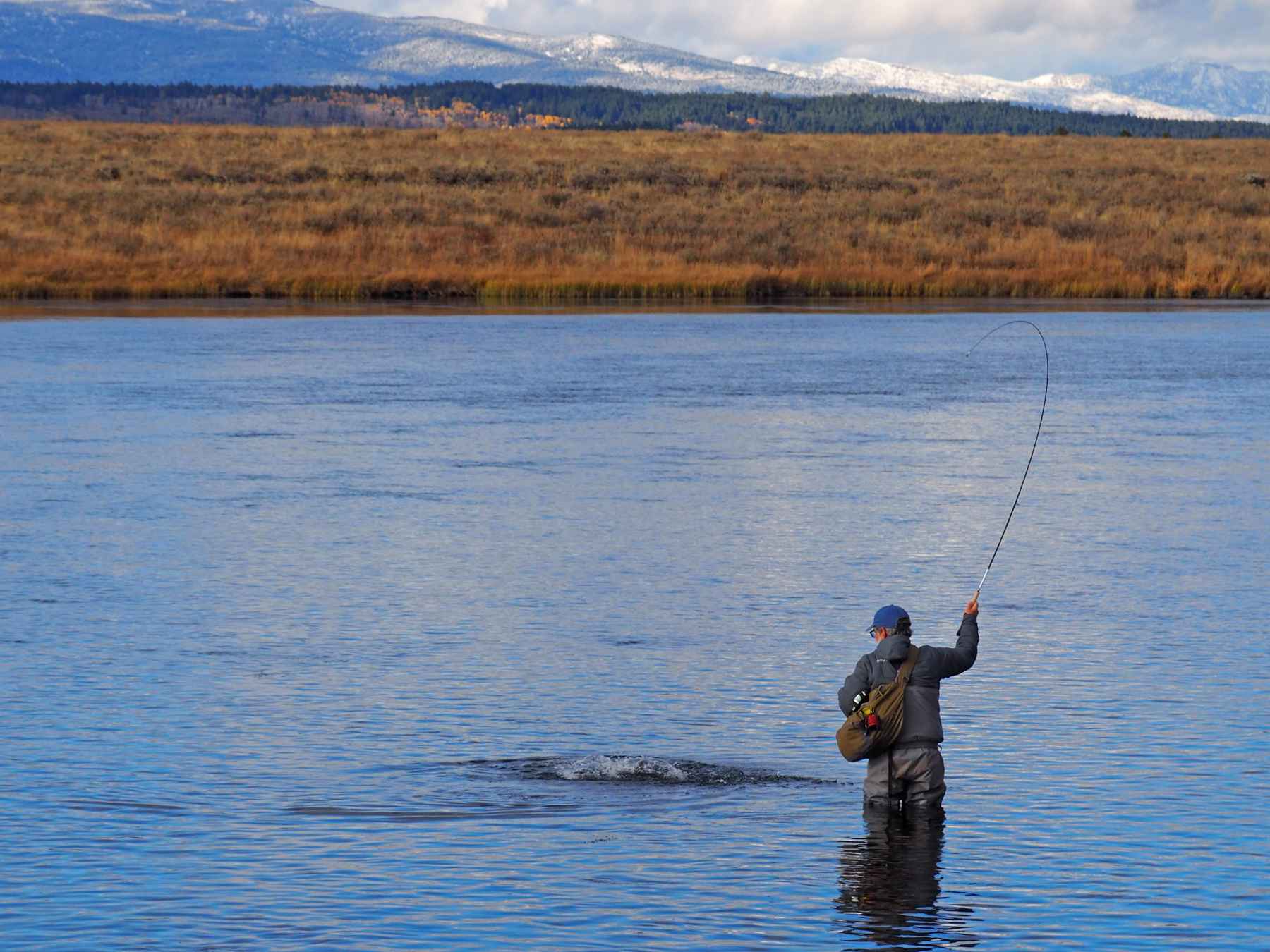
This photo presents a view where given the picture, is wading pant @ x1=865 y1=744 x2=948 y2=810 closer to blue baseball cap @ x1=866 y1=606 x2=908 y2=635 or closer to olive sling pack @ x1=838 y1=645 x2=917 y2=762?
olive sling pack @ x1=838 y1=645 x2=917 y2=762

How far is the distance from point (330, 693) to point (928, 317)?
30799 mm

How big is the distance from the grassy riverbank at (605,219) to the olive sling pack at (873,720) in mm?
37775

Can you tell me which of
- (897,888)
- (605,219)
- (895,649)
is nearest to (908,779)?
(895,649)

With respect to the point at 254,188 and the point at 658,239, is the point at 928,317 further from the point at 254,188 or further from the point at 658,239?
the point at 254,188

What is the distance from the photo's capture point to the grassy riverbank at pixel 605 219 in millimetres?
46625

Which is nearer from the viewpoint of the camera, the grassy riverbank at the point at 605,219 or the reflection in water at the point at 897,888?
the reflection in water at the point at 897,888

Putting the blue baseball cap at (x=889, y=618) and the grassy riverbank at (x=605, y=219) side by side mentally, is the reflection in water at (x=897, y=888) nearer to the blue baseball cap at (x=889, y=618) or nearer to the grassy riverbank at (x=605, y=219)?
the blue baseball cap at (x=889, y=618)

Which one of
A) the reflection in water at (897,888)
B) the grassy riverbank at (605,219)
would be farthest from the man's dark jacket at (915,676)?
the grassy riverbank at (605,219)

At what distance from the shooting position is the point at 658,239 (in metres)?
52.1

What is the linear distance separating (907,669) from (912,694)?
0.11 m

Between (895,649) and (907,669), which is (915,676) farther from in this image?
(895,649)

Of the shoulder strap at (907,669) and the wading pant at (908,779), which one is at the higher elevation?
the shoulder strap at (907,669)

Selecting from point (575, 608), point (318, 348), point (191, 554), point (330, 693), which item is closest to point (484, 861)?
point (330, 693)

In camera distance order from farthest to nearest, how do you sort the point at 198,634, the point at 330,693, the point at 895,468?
1. the point at 895,468
2. the point at 198,634
3. the point at 330,693
